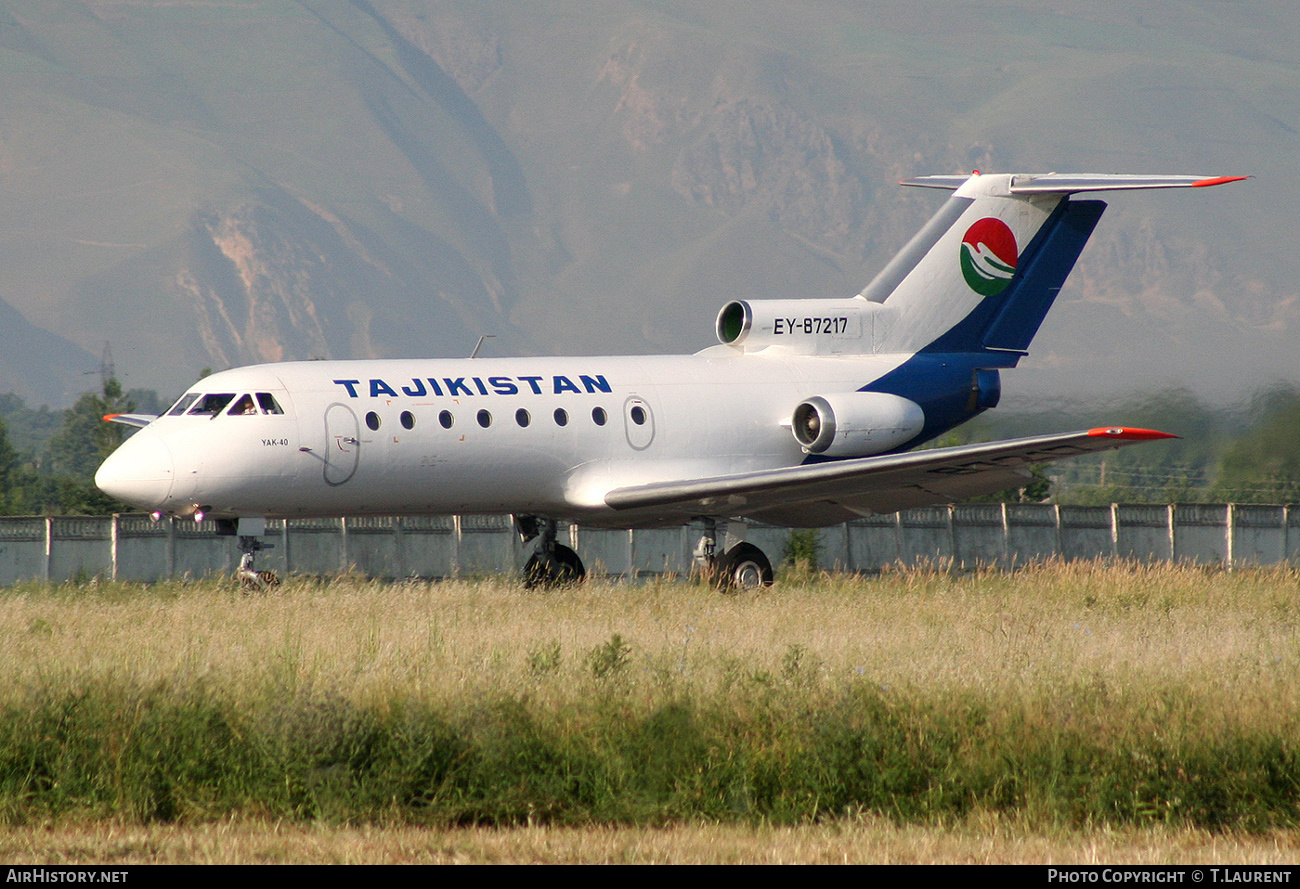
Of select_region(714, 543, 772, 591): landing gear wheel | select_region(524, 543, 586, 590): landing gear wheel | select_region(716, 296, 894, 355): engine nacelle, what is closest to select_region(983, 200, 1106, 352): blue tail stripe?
select_region(716, 296, 894, 355): engine nacelle

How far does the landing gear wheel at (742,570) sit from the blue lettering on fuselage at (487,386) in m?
2.79

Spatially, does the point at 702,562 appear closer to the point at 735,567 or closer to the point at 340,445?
the point at 735,567

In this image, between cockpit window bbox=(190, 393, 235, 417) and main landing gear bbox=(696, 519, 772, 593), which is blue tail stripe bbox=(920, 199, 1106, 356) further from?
cockpit window bbox=(190, 393, 235, 417)

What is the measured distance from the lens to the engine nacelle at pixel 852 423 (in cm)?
2167

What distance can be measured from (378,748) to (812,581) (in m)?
15.1

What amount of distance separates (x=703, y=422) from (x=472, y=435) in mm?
3447

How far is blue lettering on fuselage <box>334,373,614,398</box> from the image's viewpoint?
19531 millimetres

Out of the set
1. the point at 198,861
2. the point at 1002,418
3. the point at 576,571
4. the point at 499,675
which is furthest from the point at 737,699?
the point at 1002,418

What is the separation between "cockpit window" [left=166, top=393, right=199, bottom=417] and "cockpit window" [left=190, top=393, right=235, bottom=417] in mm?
102

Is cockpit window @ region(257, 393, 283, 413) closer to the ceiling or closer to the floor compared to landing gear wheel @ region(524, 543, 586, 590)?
closer to the ceiling

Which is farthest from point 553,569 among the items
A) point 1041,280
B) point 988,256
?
point 1041,280

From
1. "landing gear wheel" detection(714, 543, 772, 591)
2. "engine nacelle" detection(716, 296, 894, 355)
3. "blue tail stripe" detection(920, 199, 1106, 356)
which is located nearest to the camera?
"landing gear wheel" detection(714, 543, 772, 591)

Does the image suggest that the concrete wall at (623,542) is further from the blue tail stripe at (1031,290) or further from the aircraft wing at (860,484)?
the blue tail stripe at (1031,290)

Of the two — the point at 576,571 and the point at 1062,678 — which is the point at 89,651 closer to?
the point at 1062,678
